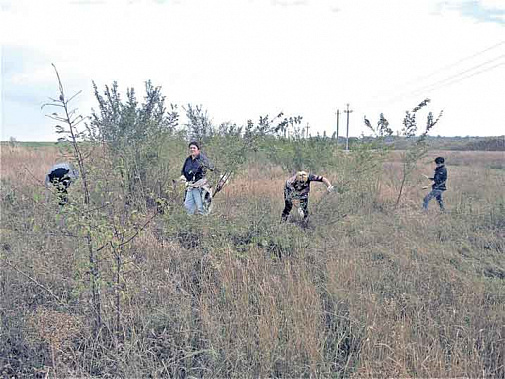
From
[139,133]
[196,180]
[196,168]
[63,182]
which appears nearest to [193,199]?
[196,180]

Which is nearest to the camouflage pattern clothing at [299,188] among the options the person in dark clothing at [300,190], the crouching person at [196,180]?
the person in dark clothing at [300,190]

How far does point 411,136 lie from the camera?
28.0ft

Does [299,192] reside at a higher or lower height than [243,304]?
higher

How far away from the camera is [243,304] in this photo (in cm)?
329

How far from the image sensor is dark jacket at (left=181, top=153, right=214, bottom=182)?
20.5ft

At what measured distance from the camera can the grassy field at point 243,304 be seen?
2.74 metres

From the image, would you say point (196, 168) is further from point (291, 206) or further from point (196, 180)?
point (291, 206)

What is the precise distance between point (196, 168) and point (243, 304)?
11.2 feet

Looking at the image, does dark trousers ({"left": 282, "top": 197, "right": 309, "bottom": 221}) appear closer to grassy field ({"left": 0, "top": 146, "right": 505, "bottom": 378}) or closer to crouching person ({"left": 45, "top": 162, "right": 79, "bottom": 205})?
grassy field ({"left": 0, "top": 146, "right": 505, "bottom": 378})

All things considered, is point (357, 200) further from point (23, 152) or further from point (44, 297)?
point (23, 152)

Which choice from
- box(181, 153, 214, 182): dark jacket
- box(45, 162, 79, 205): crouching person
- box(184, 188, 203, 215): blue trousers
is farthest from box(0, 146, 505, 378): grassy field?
box(181, 153, 214, 182): dark jacket

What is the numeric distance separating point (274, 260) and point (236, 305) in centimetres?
125

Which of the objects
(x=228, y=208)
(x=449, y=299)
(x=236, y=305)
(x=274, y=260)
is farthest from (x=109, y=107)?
(x=449, y=299)

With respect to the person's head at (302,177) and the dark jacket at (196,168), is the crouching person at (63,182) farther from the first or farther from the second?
the person's head at (302,177)
